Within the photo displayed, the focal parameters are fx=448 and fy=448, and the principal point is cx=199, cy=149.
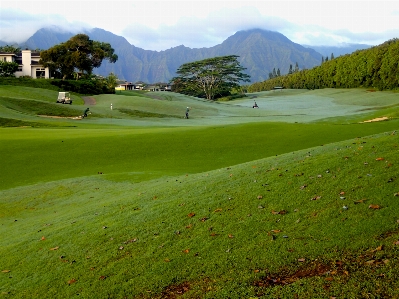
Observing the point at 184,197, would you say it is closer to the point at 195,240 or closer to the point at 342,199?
the point at 195,240

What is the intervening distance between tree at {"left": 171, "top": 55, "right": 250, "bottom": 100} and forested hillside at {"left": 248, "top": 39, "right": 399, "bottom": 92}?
82.2ft

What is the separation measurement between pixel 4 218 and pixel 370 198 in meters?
14.0

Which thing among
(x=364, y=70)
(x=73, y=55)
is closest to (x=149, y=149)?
(x=73, y=55)

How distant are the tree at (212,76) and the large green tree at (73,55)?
39358 mm

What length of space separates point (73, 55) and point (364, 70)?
240 feet

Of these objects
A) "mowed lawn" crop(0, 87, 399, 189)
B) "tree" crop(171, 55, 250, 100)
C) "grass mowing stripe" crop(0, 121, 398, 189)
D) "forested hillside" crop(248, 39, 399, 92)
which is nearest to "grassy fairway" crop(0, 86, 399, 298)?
"mowed lawn" crop(0, 87, 399, 189)

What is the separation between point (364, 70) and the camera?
11212 cm

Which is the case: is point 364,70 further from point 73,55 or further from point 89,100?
point 73,55

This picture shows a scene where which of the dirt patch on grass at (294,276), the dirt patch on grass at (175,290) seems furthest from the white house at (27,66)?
the dirt patch on grass at (294,276)

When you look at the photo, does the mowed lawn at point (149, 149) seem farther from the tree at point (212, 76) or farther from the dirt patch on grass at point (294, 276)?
the tree at point (212, 76)

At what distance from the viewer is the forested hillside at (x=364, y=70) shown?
331ft

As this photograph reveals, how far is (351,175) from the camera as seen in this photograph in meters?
12.9

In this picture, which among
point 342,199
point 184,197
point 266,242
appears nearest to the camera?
point 266,242

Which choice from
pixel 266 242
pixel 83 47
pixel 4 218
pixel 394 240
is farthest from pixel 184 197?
pixel 83 47
